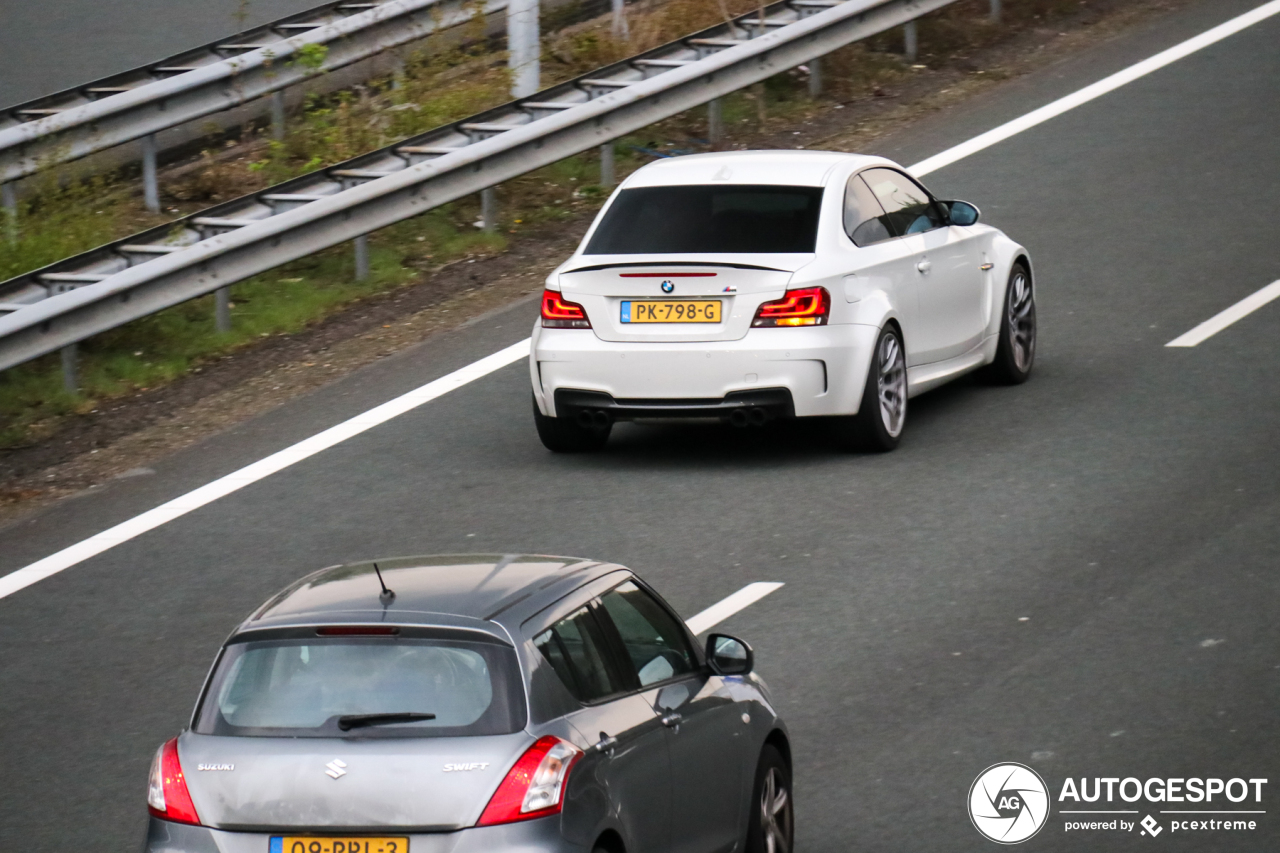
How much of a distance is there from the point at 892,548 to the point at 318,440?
406cm

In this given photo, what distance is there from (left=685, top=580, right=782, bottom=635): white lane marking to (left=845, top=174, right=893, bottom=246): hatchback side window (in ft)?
9.81

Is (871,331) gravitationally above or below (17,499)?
above

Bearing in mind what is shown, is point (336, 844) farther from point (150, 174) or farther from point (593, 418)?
point (150, 174)

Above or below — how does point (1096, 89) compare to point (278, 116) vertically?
below

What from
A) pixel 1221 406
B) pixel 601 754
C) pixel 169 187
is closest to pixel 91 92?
pixel 169 187

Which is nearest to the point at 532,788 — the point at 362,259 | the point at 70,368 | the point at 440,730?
the point at 440,730

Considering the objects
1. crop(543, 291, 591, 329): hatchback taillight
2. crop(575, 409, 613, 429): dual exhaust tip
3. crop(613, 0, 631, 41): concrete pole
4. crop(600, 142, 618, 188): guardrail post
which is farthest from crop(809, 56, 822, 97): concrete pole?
crop(575, 409, 613, 429): dual exhaust tip

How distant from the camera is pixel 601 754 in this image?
5598 mm

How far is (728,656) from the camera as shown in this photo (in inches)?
259

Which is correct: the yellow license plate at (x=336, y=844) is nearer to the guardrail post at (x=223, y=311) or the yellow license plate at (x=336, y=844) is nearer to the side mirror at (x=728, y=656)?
the side mirror at (x=728, y=656)

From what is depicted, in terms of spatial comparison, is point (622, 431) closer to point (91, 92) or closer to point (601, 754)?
point (91, 92)

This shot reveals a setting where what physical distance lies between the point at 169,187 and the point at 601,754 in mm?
13016

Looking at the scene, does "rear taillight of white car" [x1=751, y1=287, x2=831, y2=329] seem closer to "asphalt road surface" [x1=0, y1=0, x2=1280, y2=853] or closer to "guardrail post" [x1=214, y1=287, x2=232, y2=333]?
"asphalt road surface" [x1=0, y1=0, x2=1280, y2=853]

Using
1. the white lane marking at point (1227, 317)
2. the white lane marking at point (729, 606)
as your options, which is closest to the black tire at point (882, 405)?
the white lane marking at point (729, 606)
